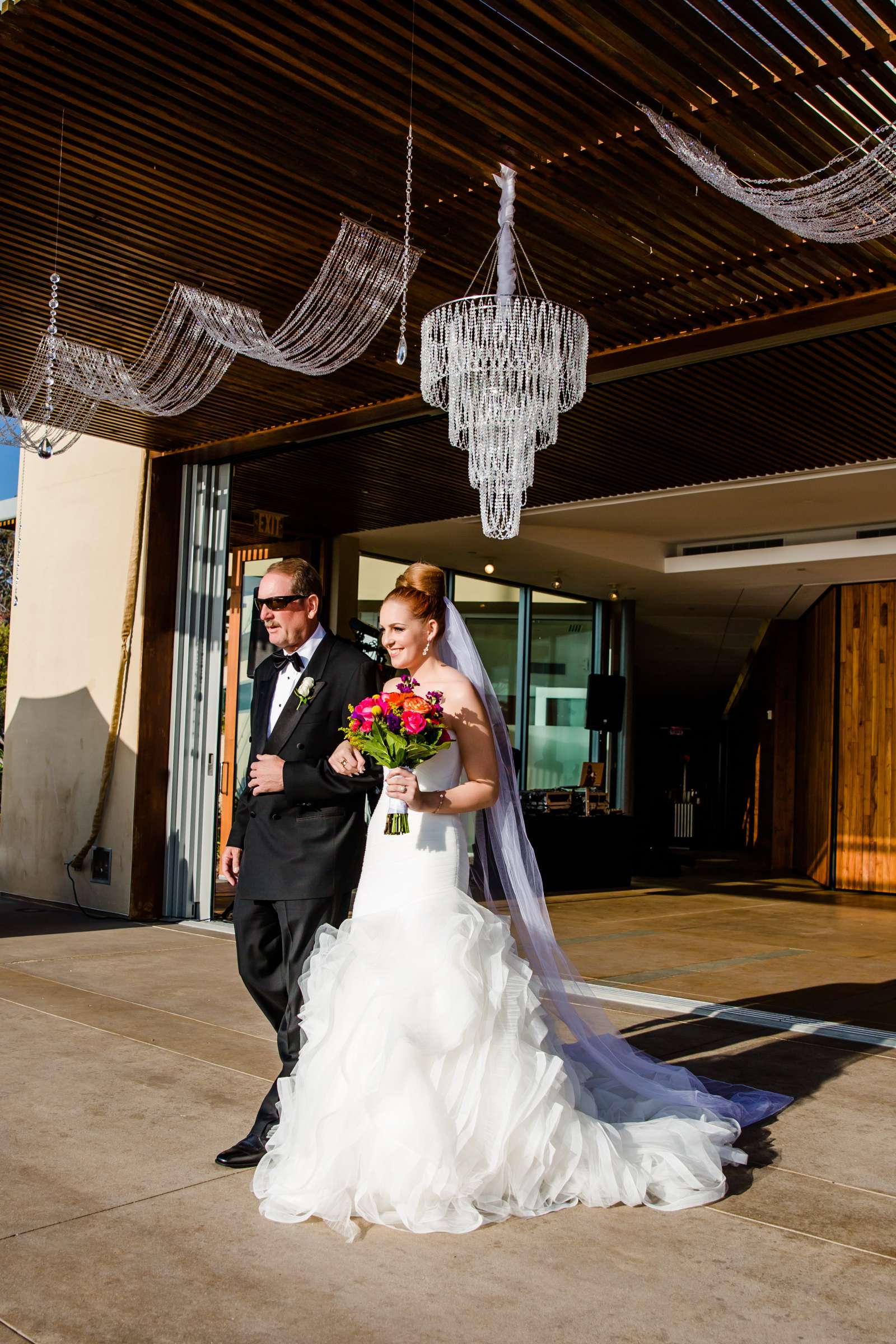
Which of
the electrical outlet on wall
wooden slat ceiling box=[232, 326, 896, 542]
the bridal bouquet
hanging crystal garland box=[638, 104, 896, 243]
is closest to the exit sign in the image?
wooden slat ceiling box=[232, 326, 896, 542]

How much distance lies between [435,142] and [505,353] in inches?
38.1

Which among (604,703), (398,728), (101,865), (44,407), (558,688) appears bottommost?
(101,865)

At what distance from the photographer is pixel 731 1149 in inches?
127

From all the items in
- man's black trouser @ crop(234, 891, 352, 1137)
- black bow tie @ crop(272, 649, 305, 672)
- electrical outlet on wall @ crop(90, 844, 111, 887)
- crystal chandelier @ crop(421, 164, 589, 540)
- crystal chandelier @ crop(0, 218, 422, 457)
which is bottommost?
electrical outlet on wall @ crop(90, 844, 111, 887)

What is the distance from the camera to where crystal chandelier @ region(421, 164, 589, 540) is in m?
4.73

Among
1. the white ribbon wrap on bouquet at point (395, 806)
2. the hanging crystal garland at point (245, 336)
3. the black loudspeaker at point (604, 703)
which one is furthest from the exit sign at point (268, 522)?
the white ribbon wrap on bouquet at point (395, 806)

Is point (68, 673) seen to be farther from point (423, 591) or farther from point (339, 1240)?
point (339, 1240)

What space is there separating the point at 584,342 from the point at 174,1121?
341cm

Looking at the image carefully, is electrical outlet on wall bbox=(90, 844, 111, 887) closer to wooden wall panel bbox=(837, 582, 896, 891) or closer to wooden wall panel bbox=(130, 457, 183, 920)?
wooden wall panel bbox=(130, 457, 183, 920)

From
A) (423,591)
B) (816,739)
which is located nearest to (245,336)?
(423,591)

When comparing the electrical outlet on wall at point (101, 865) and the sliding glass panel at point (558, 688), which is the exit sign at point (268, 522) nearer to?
the electrical outlet on wall at point (101, 865)

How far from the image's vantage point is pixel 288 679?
338 centimetres

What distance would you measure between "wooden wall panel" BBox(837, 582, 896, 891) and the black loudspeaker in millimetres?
2511

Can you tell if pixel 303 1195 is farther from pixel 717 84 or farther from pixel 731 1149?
pixel 717 84
